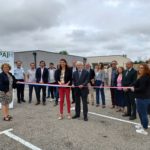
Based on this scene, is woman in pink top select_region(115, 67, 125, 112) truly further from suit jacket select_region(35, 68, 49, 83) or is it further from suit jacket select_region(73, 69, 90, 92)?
suit jacket select_region(35, 68, 49, 83)

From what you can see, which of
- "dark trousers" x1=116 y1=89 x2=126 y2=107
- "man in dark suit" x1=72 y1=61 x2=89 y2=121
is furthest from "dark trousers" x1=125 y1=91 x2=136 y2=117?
"man in dark suit" x1=72 y1=61 x2=89 y2=121

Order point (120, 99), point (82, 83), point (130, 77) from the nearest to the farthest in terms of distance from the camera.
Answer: point (82, 83)
point (130, 77)
point (120, 99)

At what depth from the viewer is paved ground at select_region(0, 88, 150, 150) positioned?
535cm

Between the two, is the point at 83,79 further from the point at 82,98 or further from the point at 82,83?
the point at 82,98

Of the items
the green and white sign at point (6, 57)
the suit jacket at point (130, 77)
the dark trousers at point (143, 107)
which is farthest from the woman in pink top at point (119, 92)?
the green and white sign at point (6, 57)

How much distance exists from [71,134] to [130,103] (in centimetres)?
278

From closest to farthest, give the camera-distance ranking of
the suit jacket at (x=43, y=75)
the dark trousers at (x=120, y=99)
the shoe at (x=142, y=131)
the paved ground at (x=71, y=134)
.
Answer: the paved ground at (x=71, y=134) → the shoe at (x=142, y=131) → the dark trousers at (x=120, y=99) → the suit jacket at (x=43, y=75)

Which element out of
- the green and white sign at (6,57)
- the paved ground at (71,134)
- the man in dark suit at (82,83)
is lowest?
the paved ground at (71,134)

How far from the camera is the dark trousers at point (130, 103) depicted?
25.8 feet

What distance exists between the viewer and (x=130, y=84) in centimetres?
806

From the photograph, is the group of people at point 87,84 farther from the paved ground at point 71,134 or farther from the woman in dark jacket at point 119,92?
the paved ground at point 71,134

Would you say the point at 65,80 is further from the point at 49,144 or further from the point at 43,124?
the point at 49,144

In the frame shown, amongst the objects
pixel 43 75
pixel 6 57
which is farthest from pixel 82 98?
pixel 6 57

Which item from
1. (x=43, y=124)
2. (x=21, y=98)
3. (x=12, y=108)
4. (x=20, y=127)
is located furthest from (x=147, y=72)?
(x=21, y=98)
